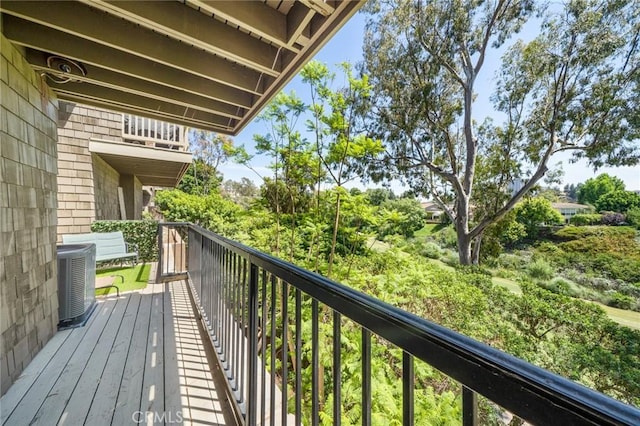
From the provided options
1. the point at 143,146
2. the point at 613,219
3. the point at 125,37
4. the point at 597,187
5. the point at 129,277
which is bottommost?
the point at 129,277

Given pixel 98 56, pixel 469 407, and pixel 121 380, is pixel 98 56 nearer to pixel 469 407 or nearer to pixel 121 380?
pixel 121 380

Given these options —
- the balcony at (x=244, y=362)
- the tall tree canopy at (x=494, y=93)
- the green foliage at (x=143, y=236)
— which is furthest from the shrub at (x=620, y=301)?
the green foliage at (x=143, y=236)

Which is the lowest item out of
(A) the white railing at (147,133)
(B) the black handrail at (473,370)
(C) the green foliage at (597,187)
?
(B) the black handrail at (473,370)

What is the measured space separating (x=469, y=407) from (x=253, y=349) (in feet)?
3.76

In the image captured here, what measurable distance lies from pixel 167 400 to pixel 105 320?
1805 mm

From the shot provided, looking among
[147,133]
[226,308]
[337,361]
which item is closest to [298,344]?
[337,361]

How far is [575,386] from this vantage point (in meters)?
0.38

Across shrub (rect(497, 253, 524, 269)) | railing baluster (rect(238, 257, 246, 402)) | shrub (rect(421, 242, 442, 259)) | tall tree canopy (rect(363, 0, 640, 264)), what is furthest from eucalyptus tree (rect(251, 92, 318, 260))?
shrub (rect(497, 253, 524, 269))

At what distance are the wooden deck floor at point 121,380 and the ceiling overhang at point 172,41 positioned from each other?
2.32 metres

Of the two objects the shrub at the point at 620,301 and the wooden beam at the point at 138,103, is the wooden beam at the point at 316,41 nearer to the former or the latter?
the wooden beam at the point at 138,103

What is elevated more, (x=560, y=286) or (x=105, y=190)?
(x=105, y=190)

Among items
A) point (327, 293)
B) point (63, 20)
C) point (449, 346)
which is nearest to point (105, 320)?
point (63, 20)

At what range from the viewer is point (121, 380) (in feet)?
6.45

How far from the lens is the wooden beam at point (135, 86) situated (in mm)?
2283
